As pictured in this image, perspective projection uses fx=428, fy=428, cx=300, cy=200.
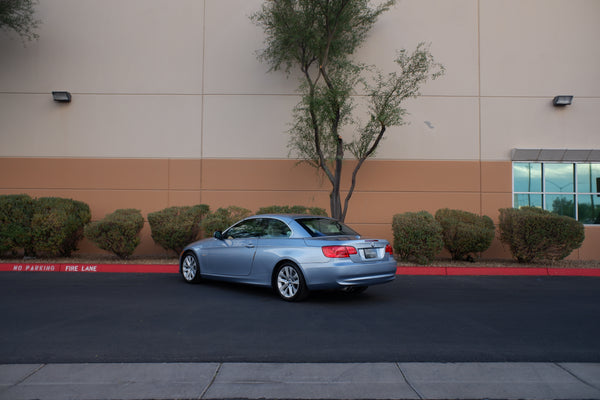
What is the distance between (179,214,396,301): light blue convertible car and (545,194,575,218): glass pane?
883cm

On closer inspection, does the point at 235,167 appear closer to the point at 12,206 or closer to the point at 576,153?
the point at 12,206

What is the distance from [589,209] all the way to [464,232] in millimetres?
5189

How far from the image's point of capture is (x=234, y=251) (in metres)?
8.05

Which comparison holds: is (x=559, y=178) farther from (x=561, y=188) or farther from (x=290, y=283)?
(x=290, y=283)

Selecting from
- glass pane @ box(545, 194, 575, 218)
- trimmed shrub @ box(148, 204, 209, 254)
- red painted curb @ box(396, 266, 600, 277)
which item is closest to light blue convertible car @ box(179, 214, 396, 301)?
red painted curb @ box(396, 266, 600, 277)

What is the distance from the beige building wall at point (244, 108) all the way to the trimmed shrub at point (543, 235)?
175 centimetres

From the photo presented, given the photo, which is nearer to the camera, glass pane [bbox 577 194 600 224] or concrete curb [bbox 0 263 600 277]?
concrete curb [bbox 0 263 600 277]

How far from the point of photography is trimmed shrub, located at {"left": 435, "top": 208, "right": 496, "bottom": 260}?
457 inches

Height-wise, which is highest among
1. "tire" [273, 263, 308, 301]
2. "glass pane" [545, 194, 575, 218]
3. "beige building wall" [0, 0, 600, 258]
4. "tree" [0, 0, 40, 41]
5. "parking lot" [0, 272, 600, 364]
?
"tree" [0, 0, 40, 41]

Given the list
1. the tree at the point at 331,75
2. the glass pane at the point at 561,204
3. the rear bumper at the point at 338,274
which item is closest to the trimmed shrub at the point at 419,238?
the tree at the point at 331,75

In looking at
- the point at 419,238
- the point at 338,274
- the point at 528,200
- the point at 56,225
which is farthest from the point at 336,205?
the point at 56,225

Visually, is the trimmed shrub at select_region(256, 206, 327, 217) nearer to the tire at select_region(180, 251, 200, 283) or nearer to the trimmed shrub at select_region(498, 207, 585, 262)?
the tire at select_region(180, 251, 200, 283)

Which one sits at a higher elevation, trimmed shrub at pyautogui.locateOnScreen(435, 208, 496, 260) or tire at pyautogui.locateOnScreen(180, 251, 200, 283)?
trimmed shrub at pyautogui.locateOnScreen(435, 208, 496, 260)

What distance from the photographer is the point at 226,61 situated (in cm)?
1388
